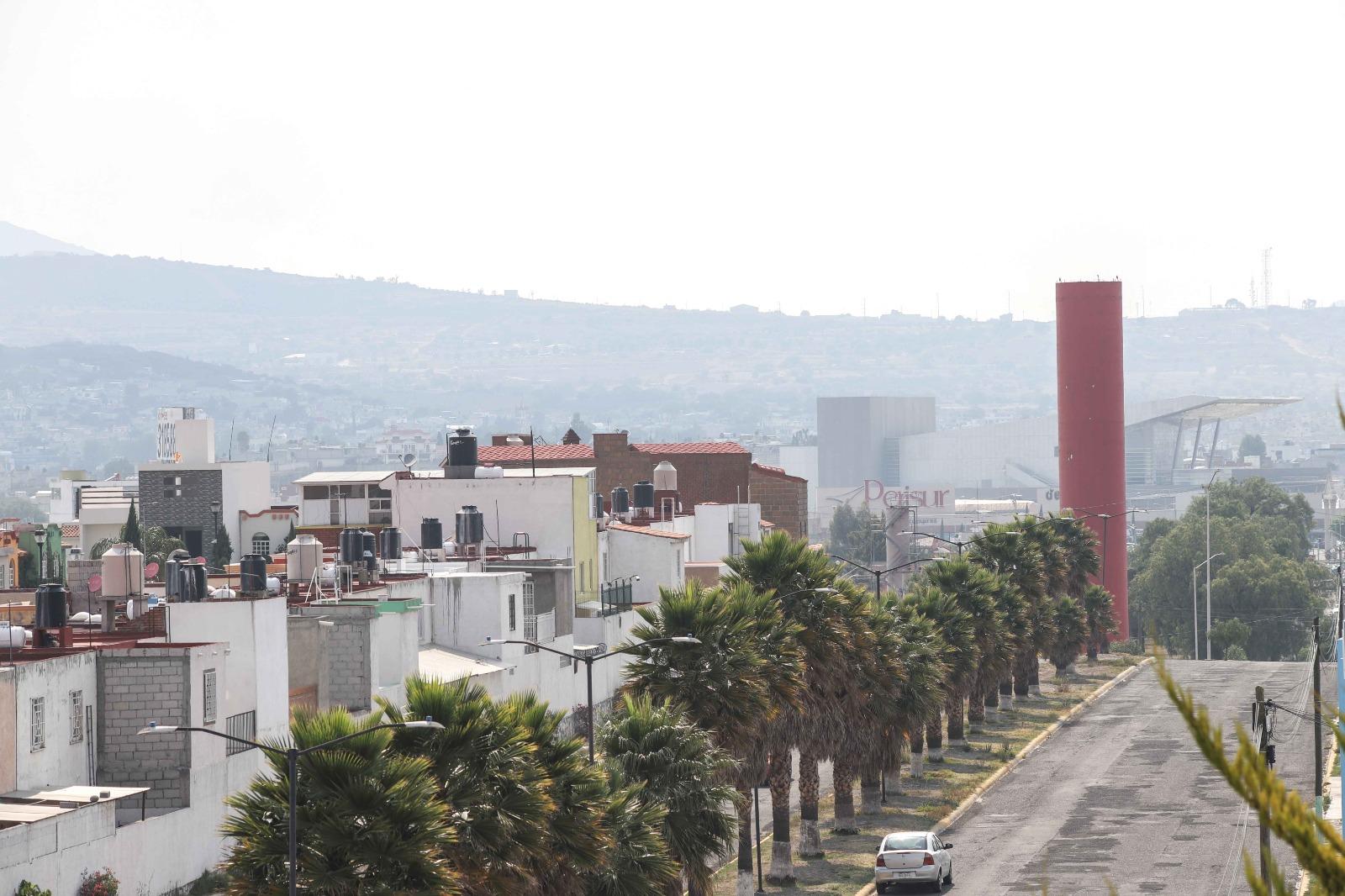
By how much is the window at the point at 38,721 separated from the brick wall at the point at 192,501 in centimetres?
7117

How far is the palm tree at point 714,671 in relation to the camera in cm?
4703

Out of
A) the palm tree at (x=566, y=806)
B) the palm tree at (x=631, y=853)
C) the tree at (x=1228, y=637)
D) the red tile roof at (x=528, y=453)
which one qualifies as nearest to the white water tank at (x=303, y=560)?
the palm tree at (x=631, y=853)

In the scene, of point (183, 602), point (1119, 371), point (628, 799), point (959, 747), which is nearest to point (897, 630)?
point (959, 747)

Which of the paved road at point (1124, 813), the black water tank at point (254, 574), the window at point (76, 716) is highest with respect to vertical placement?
the black water tank at point (254, 574)

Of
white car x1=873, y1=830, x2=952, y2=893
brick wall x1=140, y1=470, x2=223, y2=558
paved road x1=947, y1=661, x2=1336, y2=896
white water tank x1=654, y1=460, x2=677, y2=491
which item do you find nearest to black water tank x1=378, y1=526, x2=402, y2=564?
paved road x1=947, y1=661, x2=1336, y2=896

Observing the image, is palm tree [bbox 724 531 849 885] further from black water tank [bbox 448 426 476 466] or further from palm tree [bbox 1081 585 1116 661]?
palm tree [bbox 1081 585 1116 661]

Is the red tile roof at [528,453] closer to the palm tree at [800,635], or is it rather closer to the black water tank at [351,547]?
the black water tank at [351,547]

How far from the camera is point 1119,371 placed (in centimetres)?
15812

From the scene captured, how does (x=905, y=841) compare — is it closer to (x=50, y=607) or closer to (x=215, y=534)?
(x=50, y=607)

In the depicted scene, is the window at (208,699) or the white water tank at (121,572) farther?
the white water tank at (121,572)

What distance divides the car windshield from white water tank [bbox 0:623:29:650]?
22.7m

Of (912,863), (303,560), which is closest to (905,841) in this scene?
(912,863)

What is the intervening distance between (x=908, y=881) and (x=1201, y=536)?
139 metres

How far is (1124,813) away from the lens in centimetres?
6569
